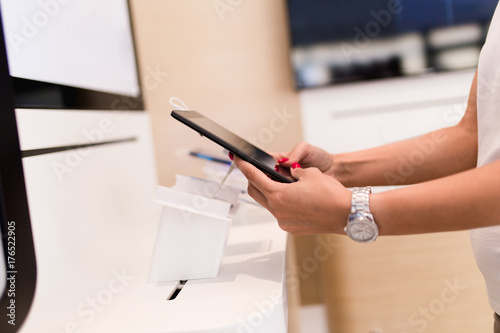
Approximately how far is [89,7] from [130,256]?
668 millimetres

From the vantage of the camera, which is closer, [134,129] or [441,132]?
[441,132]

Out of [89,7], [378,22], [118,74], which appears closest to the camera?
[89,7]

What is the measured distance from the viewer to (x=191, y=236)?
0.79 metres

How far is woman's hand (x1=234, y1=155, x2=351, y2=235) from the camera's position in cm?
62

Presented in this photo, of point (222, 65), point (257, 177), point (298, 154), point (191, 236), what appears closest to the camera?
point (257, 177)

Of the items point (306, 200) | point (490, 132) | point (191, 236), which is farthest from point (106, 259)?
point (490, 132)

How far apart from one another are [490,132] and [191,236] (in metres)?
0.53

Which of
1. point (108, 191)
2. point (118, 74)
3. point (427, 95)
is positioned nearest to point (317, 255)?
point (427, 95)

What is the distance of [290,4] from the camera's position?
1.48 m

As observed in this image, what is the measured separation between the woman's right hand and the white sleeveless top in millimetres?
326

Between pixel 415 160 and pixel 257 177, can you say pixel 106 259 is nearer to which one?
pixel 257 177

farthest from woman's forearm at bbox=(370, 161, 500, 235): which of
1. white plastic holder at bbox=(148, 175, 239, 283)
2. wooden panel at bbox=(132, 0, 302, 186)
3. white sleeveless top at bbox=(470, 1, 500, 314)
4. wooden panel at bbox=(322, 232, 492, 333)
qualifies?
wooden panel at bbox=(132, 0, 302, 186)

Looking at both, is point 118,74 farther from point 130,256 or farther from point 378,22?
point 378,22

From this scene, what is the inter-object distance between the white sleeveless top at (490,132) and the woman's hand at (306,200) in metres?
0.25
